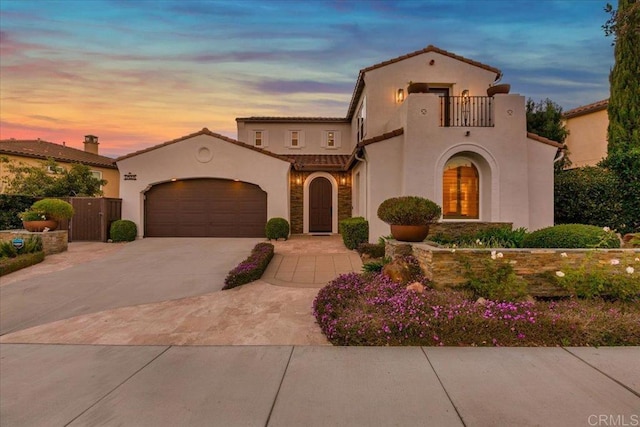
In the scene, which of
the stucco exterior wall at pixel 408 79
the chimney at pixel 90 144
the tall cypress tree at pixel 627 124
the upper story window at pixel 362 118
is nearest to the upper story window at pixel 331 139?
the upper story window at pixel 362 118

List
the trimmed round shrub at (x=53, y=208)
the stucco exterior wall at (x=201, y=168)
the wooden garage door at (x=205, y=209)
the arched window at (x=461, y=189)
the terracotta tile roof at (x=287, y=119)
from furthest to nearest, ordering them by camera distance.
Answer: the terracotta tile roof at (x=287, y=119) → the wooden garage door at (x=205, y=209) → the stucco exterior wall at (x=201, y=168) → the arched window at (x=461, y=189) → the trimmed round shrub at (x=53, y=208)

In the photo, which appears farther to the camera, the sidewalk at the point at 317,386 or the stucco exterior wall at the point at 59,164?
the stucco exterior wall at the point at 59,164

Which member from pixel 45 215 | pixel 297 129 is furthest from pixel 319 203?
pixel 45 215

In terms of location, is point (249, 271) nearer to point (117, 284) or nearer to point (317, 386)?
point (117, 284)

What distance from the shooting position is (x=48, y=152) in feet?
62.8

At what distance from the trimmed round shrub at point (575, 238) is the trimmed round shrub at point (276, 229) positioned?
8538mm

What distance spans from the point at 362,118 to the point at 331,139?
3.87 m

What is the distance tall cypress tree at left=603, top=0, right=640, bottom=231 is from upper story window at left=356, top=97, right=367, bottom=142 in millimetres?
8817

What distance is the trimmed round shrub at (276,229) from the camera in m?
12.3

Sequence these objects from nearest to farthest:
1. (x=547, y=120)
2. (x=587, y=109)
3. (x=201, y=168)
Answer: (x=201, y=168) < (x=547, y=120) < (x=587, y=109)

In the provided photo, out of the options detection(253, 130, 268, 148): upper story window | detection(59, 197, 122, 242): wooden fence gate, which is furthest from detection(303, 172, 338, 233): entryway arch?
detection(59, 197, 122, 242): wooden fence gate

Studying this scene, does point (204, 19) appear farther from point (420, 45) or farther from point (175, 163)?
point (420, 45)

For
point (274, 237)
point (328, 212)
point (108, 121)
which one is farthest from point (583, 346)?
point (108, 121)

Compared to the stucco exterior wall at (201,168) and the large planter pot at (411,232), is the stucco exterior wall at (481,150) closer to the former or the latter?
the large planter pot at (411,232)
